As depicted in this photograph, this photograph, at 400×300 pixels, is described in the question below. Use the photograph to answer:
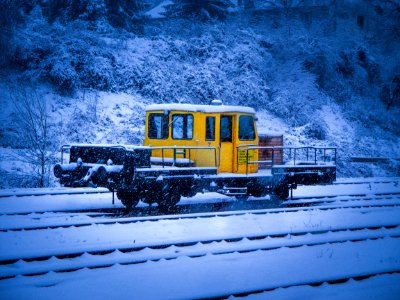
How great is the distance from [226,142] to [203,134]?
0.74m

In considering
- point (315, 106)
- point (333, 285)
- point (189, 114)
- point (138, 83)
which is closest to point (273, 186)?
point (189, 114)

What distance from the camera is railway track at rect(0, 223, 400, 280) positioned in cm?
567

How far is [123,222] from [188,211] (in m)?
2.17

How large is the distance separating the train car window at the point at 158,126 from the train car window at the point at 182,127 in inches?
11.0

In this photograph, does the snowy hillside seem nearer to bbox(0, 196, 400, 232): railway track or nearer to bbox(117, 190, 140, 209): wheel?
bbox(117, 190, 140, 209): wheel

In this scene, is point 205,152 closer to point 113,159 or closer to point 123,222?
point 113,159

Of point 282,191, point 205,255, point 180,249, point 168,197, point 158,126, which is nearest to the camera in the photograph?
point 205,255

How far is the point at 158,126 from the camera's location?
36.1 ft

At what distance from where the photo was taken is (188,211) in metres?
10.1

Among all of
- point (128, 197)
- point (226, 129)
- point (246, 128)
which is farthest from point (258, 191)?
point (128, 197)

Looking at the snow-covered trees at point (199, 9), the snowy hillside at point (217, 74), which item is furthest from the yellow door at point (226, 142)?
the snow-covered trees at point (199, 9)

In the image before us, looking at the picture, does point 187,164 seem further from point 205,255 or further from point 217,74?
point 217,74

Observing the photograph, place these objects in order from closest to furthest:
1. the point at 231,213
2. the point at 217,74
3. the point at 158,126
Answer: the point at 231,213 → the point at 158,126 → the point at 217,74

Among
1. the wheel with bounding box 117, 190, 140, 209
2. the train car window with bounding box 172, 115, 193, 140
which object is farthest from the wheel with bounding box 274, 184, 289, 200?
the wheel with bounding box 117, 190, 140, 209
